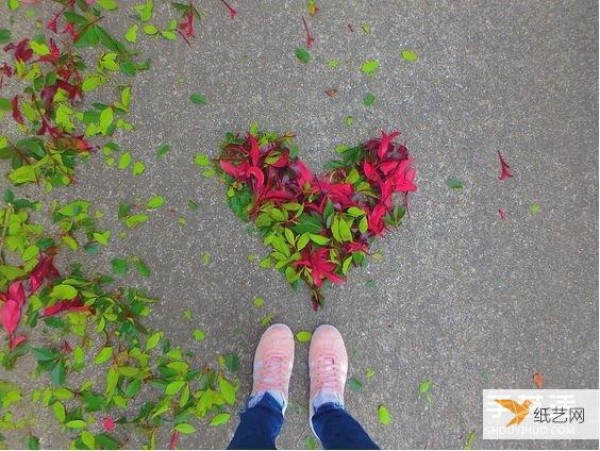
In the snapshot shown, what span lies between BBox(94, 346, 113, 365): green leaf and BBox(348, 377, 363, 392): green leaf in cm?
80

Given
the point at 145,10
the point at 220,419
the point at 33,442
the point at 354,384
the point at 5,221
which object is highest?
Result: the point at 145,10

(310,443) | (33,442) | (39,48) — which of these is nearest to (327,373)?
(310,443)

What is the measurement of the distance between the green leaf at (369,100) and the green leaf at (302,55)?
0.78ft

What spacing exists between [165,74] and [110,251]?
0.63m

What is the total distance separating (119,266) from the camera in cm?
146

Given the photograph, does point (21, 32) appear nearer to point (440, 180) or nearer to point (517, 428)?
point (440, 180)

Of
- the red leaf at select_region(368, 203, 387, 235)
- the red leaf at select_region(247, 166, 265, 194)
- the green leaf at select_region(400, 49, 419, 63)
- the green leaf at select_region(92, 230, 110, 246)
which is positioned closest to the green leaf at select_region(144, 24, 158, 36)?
the red leaf at select_region(247, 166, 265, 194)

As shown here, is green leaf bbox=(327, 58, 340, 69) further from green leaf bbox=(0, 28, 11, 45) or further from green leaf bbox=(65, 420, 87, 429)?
green leaf bbox=(65, 420, 87, 429)

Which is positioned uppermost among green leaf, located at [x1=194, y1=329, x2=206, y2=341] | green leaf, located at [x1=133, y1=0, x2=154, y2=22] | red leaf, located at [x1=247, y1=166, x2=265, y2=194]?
green leaf, located at [x1=133, y1=0, x2=154, y2=22]

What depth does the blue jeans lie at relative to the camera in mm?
1181

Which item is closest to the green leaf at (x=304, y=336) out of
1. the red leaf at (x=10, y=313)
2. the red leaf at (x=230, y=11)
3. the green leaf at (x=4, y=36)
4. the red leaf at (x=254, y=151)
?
the red leaf at (x=254, y=151)

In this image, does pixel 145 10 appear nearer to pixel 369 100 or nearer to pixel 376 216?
pixel 369 100

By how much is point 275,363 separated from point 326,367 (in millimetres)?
165

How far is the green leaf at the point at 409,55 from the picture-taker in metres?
1.54
